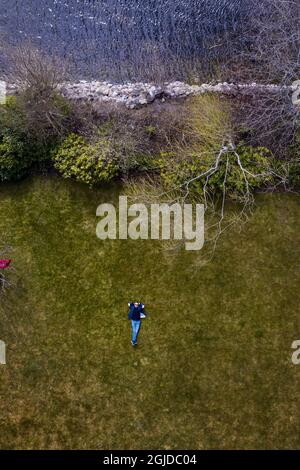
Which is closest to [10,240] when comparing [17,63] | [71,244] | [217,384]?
[71,244]

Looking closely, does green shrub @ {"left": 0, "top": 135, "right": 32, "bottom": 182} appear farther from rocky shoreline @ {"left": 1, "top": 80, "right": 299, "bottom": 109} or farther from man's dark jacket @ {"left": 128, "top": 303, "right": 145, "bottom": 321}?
man's dark jacket @ {"left": 128, "top": 303, "right": 145, "bottom": 321}

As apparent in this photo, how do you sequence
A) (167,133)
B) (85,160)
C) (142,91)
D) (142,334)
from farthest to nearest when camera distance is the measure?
(142,91) < (167,133) < (85,160) < (142,334)

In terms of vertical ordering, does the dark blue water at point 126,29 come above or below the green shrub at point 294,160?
above

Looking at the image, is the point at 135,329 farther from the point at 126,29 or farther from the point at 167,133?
the point at 126,29

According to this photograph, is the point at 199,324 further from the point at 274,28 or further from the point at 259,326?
the point at 274,28

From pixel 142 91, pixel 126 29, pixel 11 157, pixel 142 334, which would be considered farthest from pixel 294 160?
pixel 11 157

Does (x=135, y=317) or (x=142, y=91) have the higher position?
(x=142, y=91)

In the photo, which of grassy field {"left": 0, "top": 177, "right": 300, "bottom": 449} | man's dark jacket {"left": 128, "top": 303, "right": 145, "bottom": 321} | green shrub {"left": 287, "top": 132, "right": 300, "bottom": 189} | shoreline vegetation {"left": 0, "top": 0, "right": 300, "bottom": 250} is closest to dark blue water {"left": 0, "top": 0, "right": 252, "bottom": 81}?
shoreline vegetation {"left": 0, "top": 0, "right": 300, "bottom": 250}

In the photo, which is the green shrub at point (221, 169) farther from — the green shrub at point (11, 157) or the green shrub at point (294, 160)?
the green shrub at point (11, 157)

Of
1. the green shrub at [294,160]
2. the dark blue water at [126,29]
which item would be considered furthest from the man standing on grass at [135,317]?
the dark blue water at [126,29]
